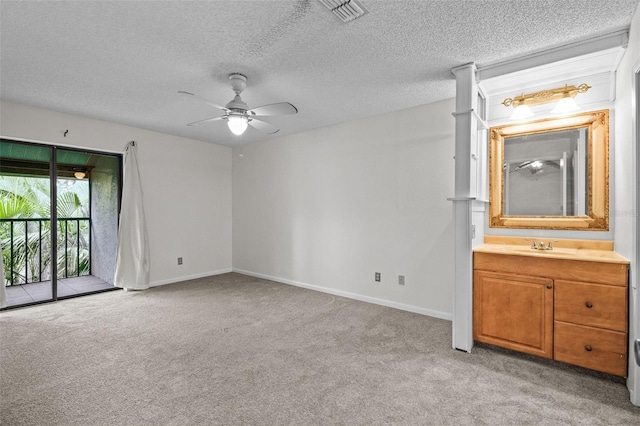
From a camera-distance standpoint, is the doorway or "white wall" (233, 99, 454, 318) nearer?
"white wall" (233, 99, 454, 318)

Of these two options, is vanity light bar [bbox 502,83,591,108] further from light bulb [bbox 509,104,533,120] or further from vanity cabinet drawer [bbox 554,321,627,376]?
vanity cabinet drawer [bbox 554,321,627,376]

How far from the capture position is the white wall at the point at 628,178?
1895 millimetres

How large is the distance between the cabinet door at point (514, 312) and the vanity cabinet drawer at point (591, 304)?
0.07 m

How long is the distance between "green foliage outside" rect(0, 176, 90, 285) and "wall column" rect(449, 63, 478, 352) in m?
4.95

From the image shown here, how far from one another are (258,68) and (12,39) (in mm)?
1774

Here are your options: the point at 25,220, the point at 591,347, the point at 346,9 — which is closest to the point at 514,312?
the point at 591,347

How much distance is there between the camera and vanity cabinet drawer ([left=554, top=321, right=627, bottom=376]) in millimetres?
2098

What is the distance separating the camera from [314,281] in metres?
4.66

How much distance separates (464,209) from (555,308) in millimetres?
995

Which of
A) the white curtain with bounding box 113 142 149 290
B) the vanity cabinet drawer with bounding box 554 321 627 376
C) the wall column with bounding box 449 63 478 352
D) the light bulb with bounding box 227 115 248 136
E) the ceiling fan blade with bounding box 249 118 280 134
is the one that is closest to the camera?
the vanity cabinet drawer with bounding box 554 321 627 376

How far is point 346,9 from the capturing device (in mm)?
1893

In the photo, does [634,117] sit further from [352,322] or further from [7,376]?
[7,376]

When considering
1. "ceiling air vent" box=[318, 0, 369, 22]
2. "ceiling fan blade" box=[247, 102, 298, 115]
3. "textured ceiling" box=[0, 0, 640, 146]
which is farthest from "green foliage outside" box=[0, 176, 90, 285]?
"ceiling air vent" box=[318, 0, 369, 22]

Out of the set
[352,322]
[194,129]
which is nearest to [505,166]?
[352,322]
